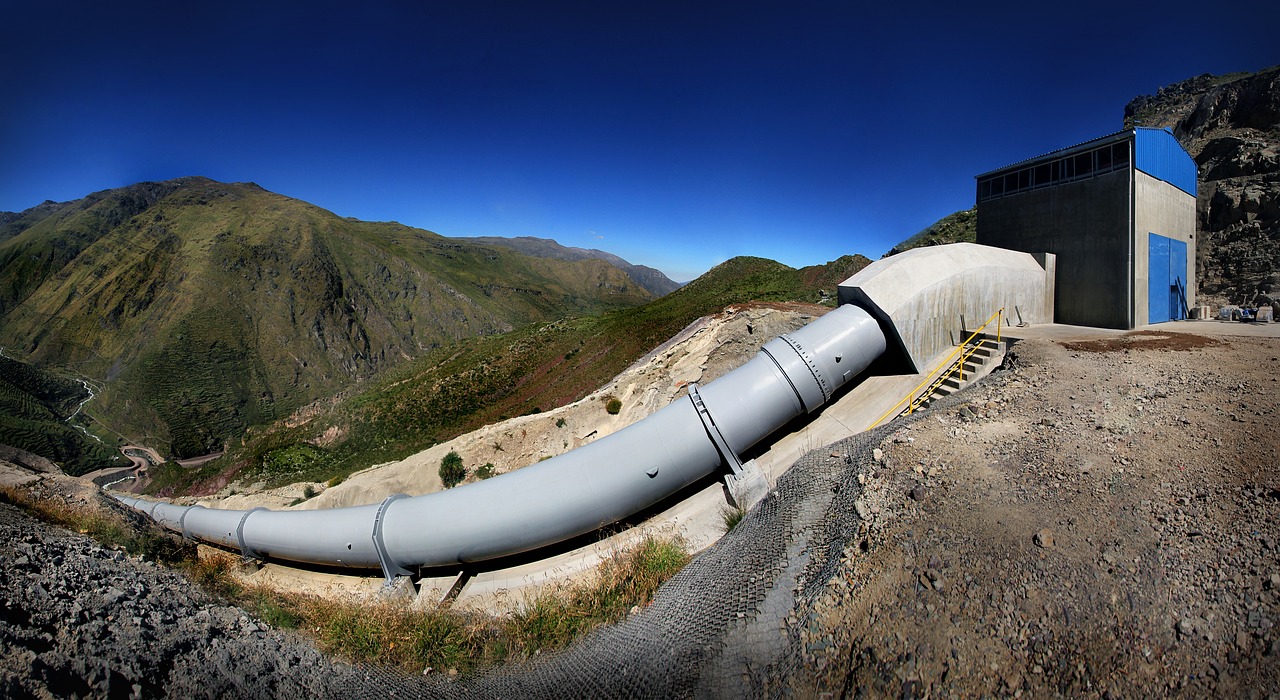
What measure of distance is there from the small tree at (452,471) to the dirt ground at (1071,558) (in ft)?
43.1

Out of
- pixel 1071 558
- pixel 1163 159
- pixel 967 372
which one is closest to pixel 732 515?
pixel 1071 558

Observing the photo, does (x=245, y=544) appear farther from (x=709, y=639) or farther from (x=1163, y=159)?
(x=1163, y=159)

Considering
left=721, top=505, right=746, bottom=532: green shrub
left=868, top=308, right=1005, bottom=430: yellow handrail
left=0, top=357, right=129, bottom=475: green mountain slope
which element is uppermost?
left=868, top=308, right=1005, bottom=430: yellow handrail

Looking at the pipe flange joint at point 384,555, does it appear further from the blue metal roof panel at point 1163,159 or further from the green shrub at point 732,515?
the blue metal roof panel at point 1163,159

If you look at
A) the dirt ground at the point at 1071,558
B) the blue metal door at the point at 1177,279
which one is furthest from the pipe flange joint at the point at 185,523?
the blue metal door at the point at 1177,279

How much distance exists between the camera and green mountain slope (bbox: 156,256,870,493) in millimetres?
20656

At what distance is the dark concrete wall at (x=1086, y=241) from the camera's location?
13.6 meters

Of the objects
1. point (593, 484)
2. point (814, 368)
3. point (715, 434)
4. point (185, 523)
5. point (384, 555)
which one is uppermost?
point (814, 368)

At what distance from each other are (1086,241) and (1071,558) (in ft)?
50.9

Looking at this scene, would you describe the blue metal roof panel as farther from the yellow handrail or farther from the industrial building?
the yellow handrail

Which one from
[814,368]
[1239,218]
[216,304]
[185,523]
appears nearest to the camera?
[814,368]

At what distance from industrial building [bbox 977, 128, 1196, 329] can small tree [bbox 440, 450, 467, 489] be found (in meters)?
21.1

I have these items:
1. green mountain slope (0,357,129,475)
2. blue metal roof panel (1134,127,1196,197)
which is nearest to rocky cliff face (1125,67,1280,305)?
blue metal roof panel (1134,127,1196,197)

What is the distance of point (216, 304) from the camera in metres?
92.7
